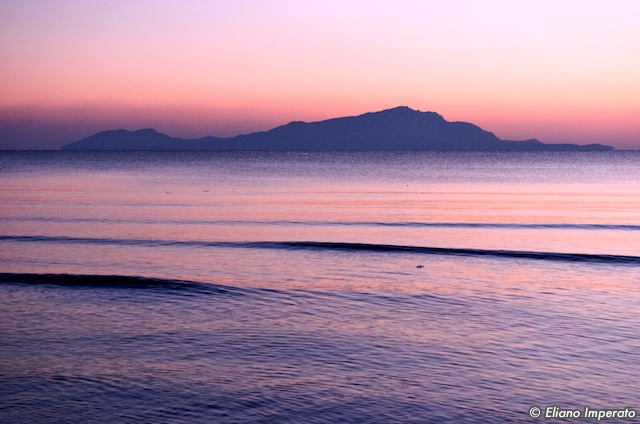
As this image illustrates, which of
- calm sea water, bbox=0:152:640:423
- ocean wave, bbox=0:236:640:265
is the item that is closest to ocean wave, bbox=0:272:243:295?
calm sea water, bbox=0:152:640:423

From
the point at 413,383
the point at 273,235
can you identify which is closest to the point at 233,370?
the point at 413,383

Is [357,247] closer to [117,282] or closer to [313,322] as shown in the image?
[117,282]

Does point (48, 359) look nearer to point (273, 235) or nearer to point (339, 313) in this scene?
point (339, 313)

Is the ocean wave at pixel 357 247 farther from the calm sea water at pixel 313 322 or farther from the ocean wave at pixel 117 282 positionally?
the ocean wave at pixel 117 282

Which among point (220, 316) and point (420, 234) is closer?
point (220, 316)

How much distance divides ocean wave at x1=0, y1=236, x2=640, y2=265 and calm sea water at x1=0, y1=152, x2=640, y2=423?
137 mm

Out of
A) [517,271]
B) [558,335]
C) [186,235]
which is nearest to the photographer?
[558,335]

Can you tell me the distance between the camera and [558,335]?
13117 mm

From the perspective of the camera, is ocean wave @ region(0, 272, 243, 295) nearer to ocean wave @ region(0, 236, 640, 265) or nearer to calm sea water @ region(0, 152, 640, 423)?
calm sea water @ region(0, 152, 640, 423)

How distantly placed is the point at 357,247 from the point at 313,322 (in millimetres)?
11902

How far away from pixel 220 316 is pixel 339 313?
2.70 metres

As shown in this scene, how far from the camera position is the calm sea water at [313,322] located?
32.1 feet

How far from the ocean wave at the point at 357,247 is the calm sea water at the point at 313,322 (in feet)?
0.45

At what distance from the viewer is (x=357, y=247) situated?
85.4 ft
